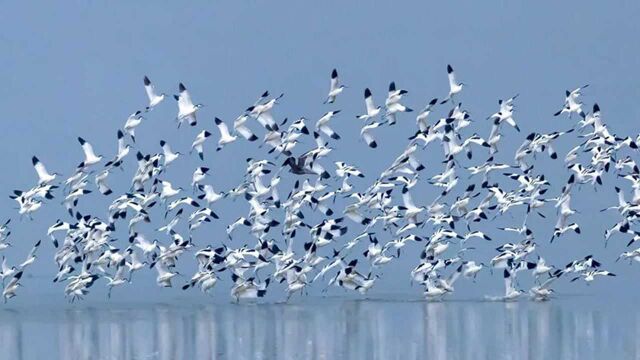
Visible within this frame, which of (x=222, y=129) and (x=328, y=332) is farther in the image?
(x=222, y=129)

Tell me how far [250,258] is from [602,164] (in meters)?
8.19

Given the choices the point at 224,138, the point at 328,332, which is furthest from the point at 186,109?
the point at 328,332

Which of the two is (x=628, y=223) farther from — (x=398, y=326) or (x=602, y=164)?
(x=398, y=326)

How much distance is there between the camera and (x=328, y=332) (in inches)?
1258

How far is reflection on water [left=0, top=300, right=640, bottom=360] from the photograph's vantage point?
28734mm

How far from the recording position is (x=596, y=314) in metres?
35.7

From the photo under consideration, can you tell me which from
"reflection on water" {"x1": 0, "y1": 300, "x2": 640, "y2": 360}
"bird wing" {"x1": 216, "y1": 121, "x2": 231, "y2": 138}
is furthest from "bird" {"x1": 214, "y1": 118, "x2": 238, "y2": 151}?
"reflection on water" {"x1": 0, "y1": 300, "x2": 640, "y2": 360}

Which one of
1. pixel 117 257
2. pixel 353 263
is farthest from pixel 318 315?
pixel 117 257

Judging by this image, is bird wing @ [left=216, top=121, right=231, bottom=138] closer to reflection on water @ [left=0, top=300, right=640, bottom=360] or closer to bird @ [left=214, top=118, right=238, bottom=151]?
bird @ [left=214, top=118, right=238, bottom=151]

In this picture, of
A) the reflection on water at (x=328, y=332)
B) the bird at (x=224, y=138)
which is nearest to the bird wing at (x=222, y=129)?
the bird at (x=224, y=138)

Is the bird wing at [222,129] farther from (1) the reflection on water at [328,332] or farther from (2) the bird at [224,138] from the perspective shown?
(1) the reflection on water at [328,332]

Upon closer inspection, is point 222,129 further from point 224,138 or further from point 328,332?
point 328,332

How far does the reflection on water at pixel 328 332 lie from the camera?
2873 cm

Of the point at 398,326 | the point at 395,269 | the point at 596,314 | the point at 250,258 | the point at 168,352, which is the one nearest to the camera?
the point at 168,352
